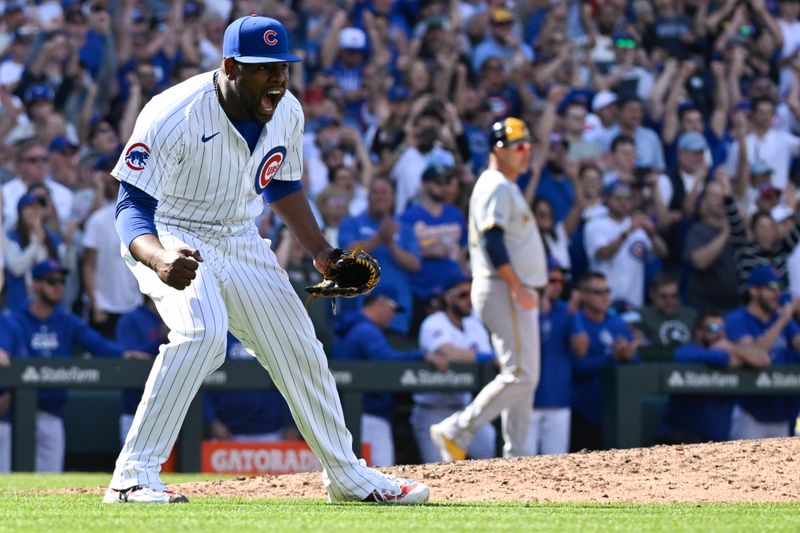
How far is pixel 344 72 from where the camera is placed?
547 inches

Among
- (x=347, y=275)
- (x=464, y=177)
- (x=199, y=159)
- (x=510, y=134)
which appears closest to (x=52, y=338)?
(x=510, y=134)

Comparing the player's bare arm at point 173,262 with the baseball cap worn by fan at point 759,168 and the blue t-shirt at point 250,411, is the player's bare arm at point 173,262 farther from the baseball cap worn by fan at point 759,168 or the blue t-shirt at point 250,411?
the baseball cap worn by fan at point 759,168

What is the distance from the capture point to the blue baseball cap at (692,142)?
13633mm

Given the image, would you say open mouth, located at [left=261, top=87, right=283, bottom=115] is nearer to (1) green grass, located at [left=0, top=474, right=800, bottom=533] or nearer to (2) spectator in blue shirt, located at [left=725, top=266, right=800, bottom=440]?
(1) green grass, located at [left=0, top=474, right=800, bottom=533]

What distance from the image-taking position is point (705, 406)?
36.2 feet

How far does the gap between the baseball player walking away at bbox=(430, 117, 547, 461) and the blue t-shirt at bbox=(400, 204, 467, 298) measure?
1.88 m

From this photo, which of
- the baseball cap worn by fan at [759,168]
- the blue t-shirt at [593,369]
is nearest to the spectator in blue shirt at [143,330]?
the blue t-shirt at [593,369]

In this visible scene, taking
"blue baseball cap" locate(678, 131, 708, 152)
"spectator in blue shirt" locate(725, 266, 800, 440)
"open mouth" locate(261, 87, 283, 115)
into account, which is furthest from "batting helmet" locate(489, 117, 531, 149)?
"blue baseball cap" locate(678, 131, 708, 152)

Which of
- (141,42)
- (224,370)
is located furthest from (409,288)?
(141,42)

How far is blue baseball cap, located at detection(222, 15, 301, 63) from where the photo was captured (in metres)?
5.38

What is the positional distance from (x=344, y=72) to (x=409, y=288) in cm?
325

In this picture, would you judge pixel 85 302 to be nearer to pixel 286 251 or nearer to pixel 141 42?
pixel 286 251

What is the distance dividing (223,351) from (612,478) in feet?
7.21

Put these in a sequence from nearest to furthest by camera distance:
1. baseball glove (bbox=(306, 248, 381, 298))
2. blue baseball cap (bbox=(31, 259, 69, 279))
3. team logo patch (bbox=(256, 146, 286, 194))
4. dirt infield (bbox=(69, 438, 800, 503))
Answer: team logo patch (bbox=(256, 146, 286, 194)), baseball glove (bbox=(306, 248, 381, 298)), dirt infield (bbox=(69, 438, 800, 503)), blue baseball cap (bbox=(31, 259, 69, 279))
